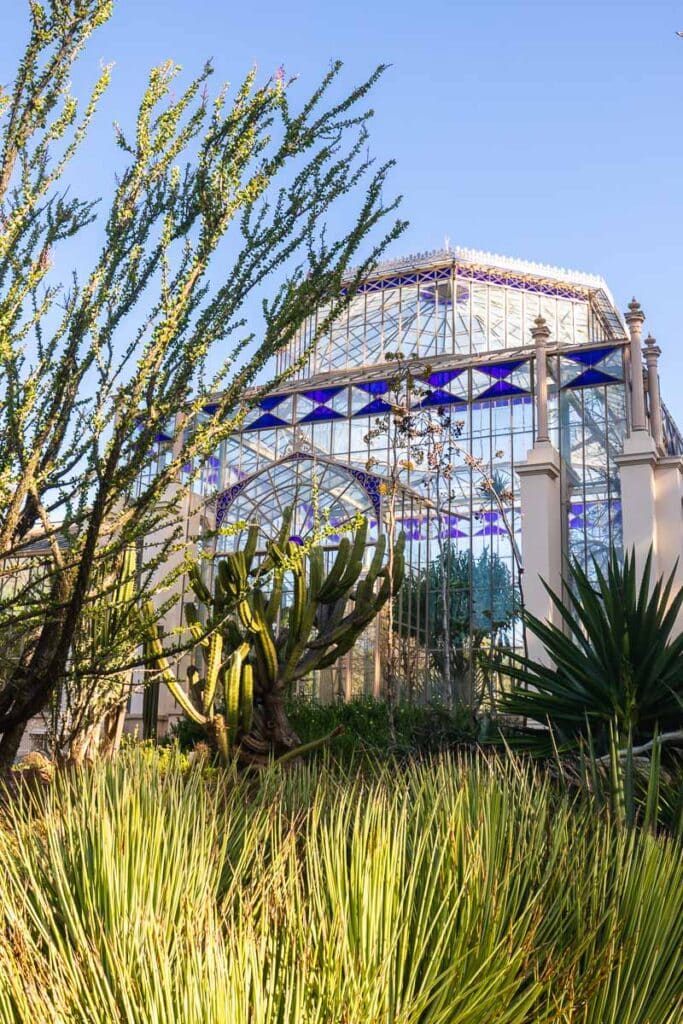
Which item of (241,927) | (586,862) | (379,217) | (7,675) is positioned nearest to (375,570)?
(7,675)

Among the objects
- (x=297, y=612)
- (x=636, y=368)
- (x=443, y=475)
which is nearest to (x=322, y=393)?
(x=636, y=368)

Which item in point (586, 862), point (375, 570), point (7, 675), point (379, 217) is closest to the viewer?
point (586, 862)

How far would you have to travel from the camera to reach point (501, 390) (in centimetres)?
2170

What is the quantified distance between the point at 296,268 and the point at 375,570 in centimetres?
710

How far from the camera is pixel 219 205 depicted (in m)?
4.00

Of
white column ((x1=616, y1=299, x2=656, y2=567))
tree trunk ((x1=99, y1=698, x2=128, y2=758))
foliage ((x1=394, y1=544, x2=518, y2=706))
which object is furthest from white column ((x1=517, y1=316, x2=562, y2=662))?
tree trunk ((x1=99, y1=698, x2=128, y2=758))

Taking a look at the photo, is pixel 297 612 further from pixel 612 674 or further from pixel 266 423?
pixel 266 423

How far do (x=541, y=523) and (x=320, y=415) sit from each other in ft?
23.2

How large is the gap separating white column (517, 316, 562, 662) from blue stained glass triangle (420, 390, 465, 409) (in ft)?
8.88

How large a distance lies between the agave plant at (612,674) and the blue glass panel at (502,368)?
1469 centimetres

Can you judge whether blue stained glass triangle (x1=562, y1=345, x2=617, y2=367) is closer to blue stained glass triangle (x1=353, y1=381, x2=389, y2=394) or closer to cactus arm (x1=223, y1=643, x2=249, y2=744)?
blue stained glass triangle (x1=353, y1=381, x2=389, y2=394)

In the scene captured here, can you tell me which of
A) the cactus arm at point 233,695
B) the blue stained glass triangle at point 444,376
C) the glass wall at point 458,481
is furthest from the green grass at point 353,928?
the blue stained glass triangle at point 444,376

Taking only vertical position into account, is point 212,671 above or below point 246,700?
above

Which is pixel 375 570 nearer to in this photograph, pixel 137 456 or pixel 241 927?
pixel 137 456
